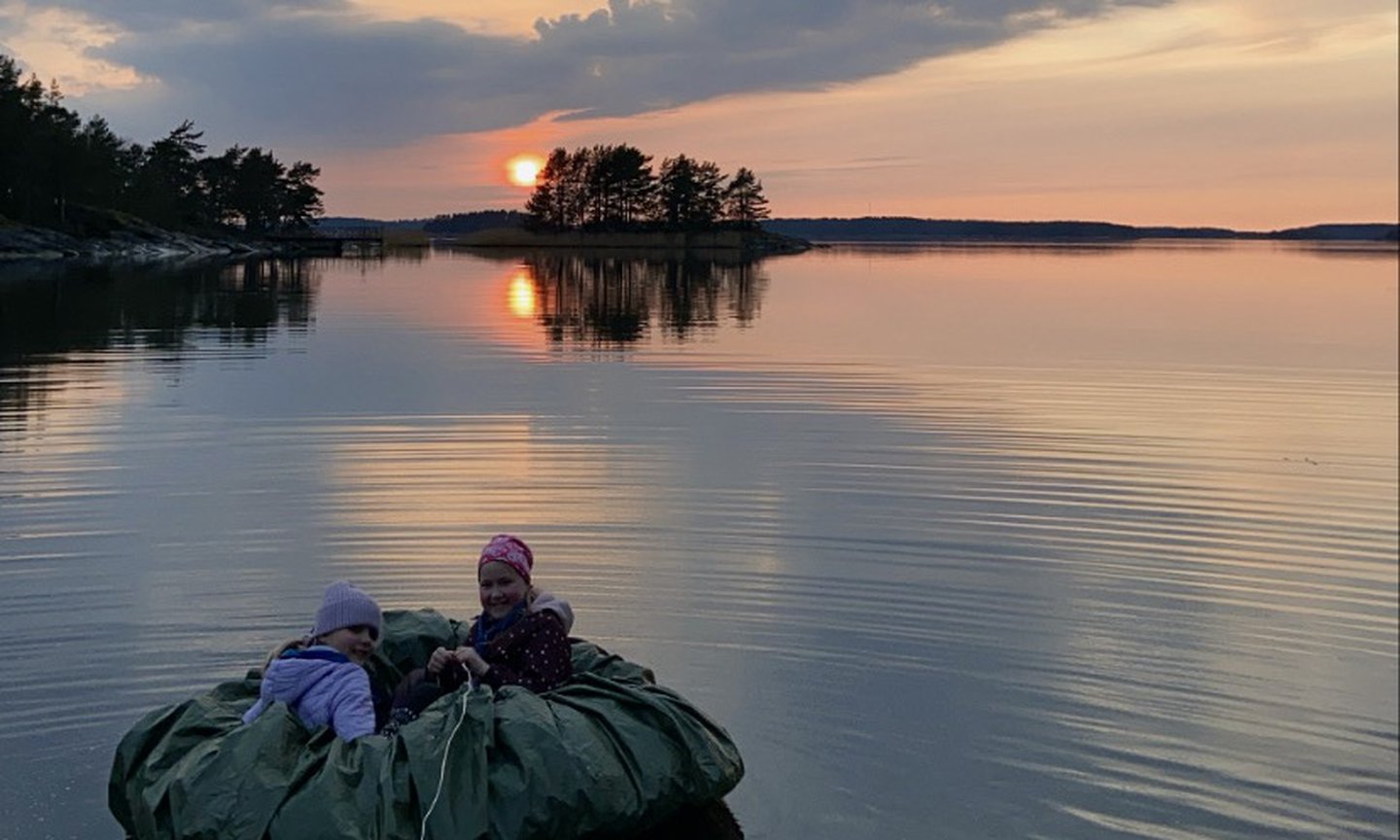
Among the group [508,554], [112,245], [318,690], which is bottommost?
[318,690]

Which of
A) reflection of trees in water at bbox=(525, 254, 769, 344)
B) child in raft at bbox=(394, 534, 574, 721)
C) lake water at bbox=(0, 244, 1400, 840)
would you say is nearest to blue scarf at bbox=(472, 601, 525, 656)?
child in raft at bbox=(394, 534, 574, 721)

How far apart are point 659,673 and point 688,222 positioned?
13415 centimetres

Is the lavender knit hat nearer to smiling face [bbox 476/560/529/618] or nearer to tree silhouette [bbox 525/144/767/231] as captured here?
smiling face [bbox 476/560/529/618]

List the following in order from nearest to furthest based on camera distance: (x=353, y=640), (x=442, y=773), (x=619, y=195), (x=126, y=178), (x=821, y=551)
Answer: (x=442, y=773), (x=353, y=640), (x=821, y=551), (x=126, y=178), (x=619, y=195)

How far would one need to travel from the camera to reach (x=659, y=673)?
790 cm

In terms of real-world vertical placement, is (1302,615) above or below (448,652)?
below

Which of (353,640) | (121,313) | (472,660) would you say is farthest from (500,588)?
(121,313)

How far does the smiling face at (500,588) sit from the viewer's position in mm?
6191

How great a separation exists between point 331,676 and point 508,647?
0.81 metres

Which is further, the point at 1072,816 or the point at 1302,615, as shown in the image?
the point at 1302,615

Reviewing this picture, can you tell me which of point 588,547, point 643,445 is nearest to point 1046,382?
point 643,445

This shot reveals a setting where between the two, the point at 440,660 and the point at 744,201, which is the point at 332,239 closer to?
the point at 744,201

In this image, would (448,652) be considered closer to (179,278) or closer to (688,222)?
(179,278)

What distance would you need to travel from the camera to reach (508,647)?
20.4 feet
